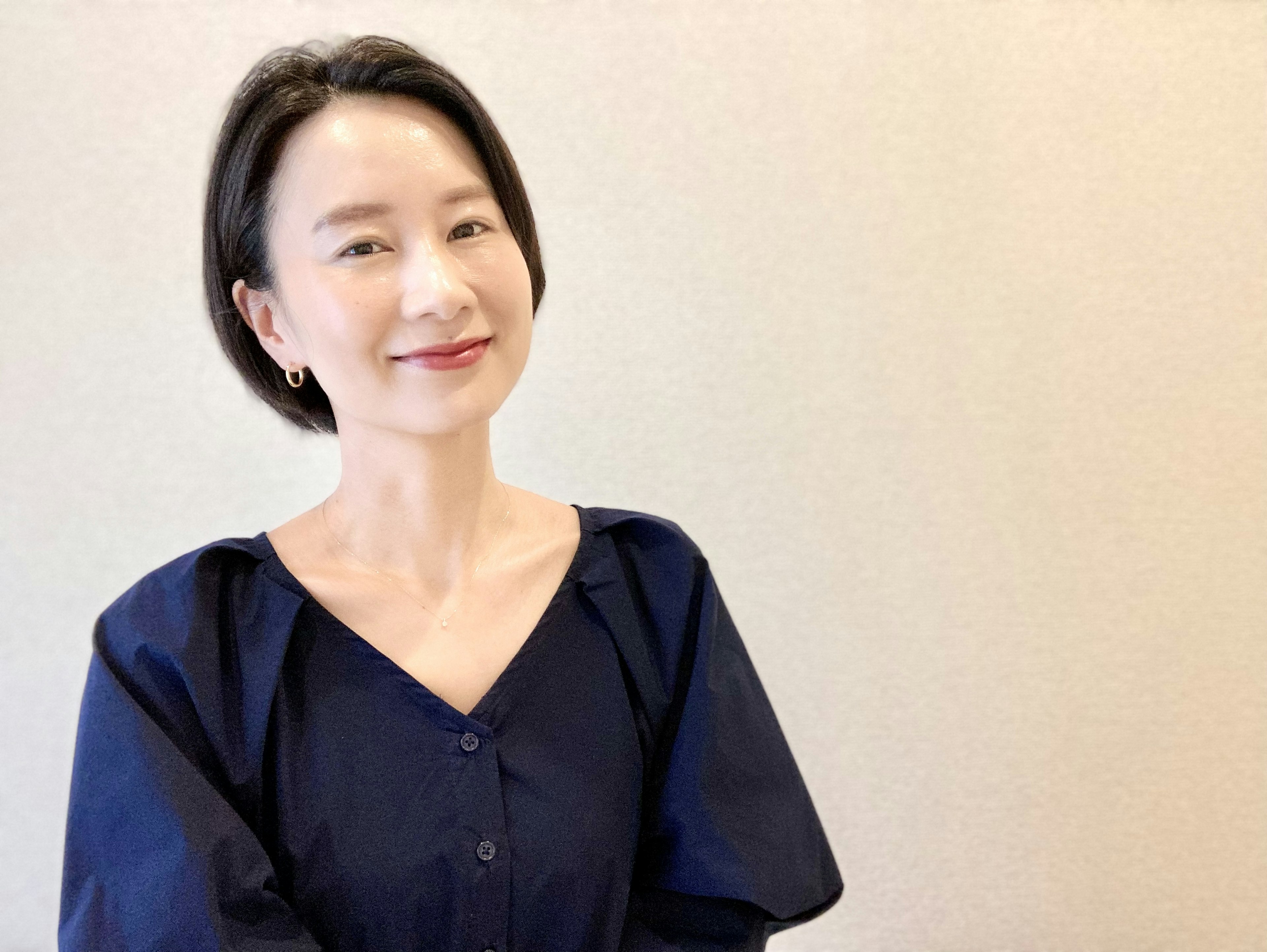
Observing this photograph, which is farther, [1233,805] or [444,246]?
[1233,805]

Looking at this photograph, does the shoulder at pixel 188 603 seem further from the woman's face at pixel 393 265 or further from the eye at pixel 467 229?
the eye at pixel 467 229

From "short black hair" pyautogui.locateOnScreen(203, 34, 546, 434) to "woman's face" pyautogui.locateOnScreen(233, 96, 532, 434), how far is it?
0.02 m

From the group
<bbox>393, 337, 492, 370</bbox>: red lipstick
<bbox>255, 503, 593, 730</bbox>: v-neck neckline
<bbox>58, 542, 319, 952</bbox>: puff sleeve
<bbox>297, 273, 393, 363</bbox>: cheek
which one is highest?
<bbox>297, 273, 393, 363</bbox>: cheek

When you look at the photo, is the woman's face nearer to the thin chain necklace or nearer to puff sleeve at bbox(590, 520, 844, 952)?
the thin chain necklace

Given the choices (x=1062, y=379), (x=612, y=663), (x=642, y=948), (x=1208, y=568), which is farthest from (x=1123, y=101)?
(x=642, y=948)

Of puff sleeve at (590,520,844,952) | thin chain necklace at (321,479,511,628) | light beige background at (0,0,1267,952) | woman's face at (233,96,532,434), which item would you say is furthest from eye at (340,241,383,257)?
light beige background at (0,0,1267,952)

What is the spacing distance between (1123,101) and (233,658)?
5.20ft

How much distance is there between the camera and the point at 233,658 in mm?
1225

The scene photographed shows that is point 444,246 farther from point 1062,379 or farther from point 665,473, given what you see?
point 1062,379

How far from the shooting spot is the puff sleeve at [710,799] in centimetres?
123

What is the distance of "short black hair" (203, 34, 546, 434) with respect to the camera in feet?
3.96

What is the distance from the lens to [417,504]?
1297 mm

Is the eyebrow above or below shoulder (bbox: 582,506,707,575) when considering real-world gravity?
above

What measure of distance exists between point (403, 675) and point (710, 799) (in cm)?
37
